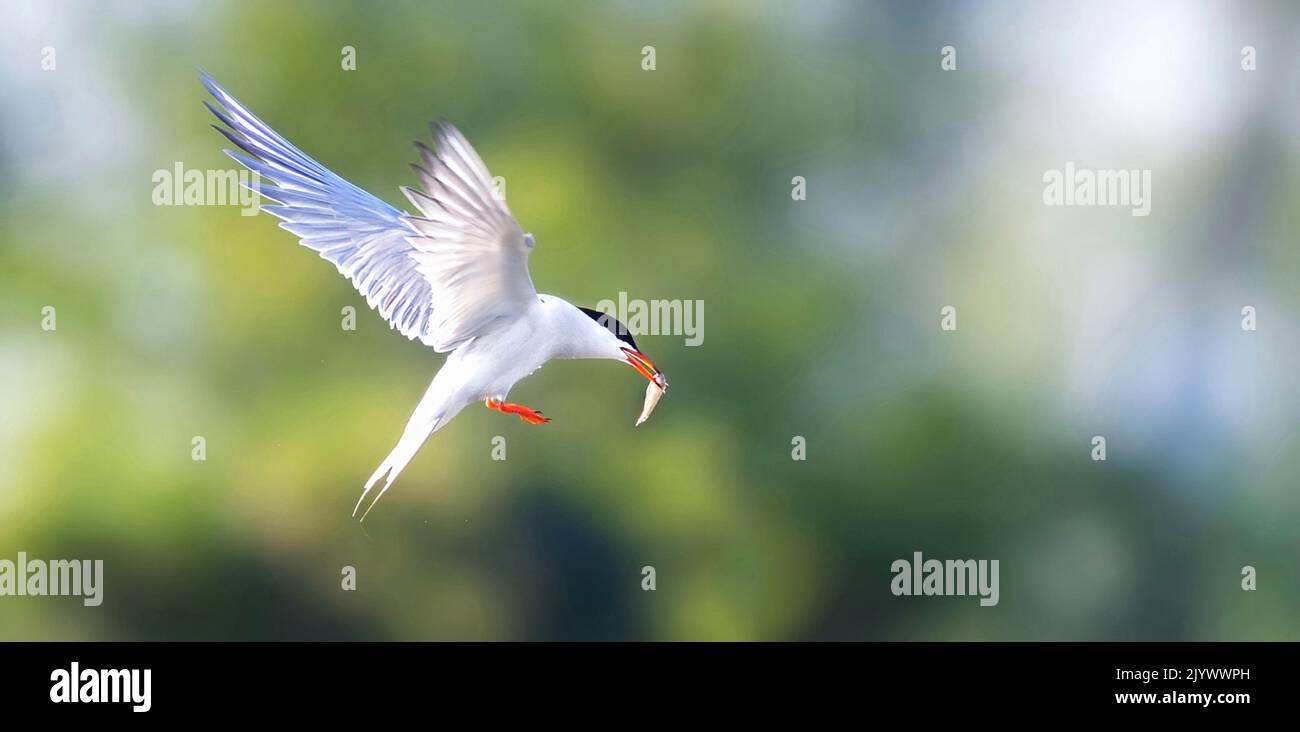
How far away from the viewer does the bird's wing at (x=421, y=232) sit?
90.0 inches

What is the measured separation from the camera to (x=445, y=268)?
2480mm

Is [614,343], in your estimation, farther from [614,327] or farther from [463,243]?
[463,243]

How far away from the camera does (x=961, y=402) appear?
5465 mm

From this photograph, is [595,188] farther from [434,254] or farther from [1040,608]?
[434,254]

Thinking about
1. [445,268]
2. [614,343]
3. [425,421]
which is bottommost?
[425,421]

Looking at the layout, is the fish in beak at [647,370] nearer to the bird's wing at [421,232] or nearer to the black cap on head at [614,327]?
the black cap on head at [614,327]

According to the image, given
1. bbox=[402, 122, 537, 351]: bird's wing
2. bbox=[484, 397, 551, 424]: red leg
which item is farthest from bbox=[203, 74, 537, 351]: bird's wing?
bbox=[484, 397, 551, 424]: red leg

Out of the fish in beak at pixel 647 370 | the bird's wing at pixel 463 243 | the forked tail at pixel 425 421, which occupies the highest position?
the bird's wing at pixel 463 243

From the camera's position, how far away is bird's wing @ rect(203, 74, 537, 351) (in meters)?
2.29

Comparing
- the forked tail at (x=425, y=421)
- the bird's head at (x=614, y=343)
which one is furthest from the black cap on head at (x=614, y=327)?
the forked tail at (x=425, y=421)

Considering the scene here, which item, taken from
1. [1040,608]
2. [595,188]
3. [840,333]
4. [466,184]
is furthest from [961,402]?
[466,184]

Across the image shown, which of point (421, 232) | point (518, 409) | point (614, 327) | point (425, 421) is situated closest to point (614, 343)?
point (614, 327)

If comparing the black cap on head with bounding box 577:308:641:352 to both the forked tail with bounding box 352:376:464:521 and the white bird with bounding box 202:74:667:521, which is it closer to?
the white bird with bounding box 202:74:667:521

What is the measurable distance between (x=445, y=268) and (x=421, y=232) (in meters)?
0.12
